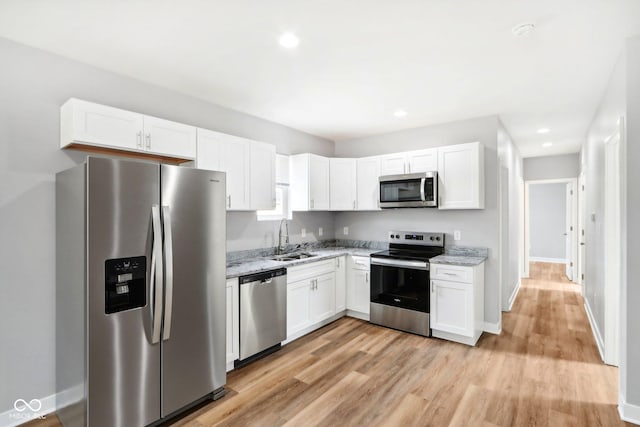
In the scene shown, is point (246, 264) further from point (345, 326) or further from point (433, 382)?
point (433, 382)

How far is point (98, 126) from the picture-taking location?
93.0 inches

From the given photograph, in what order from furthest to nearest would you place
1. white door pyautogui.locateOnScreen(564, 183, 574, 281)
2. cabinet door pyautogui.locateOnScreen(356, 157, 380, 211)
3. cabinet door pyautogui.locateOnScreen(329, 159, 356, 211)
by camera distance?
white door pyautogui.locateOnScreen(564, 183, 574, 281)
cabinet door pyautogui.locateOnScreen(329, 159, 356, 211)
cabinet door pyautogui.locateOnScreen(356, 157, 380, 211)

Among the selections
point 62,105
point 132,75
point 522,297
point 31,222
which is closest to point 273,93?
point 132,75

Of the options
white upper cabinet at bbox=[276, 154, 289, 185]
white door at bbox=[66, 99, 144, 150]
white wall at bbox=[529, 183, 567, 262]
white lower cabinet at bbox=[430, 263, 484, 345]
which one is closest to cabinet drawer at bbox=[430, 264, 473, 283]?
white lower cabinet at bbox=[430, 263, 484, 345]

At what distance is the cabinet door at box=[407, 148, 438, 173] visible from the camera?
3.96m

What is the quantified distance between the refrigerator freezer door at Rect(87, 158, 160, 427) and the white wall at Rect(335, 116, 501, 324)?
10.9 ft

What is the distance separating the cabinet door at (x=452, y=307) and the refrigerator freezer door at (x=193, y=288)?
7.78 ft

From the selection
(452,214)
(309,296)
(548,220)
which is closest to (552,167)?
(548,220)

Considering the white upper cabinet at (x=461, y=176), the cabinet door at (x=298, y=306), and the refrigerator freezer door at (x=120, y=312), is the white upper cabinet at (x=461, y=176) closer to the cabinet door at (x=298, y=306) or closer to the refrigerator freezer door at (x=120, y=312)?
the cabinet door at (x=298, y=306)

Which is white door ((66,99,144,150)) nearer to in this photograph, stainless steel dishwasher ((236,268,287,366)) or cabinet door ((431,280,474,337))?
stainless steel dishwasher ((236,268,287,366))

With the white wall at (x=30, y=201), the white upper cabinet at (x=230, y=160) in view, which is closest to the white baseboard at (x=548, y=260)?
the white upper cabinet at (x=230, y=160)

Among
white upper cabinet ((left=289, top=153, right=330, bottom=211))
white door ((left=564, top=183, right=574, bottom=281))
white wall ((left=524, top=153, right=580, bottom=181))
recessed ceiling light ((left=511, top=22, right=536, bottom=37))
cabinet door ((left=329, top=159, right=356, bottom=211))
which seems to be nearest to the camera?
recessed ceiling light ((left=511, top=22, right=536, bottom=37))

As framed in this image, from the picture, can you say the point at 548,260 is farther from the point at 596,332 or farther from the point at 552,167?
the point at 596,332

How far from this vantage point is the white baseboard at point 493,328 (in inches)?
153
